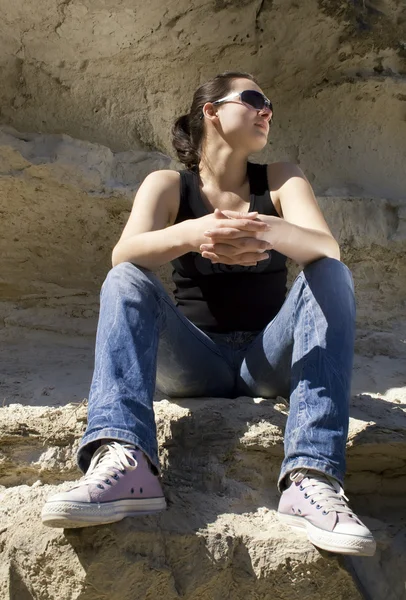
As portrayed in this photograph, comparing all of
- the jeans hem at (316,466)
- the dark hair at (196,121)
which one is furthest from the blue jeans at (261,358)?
the dark hair at (196,121)

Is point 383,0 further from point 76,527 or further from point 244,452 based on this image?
point 76,527

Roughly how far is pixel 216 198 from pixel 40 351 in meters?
1.02

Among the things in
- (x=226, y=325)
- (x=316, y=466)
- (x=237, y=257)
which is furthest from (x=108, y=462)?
(x=226, y=325)

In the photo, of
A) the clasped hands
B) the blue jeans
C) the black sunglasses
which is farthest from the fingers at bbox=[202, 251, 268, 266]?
the black sunglasses

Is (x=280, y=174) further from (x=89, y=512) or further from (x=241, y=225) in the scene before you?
(x=89, y=512)

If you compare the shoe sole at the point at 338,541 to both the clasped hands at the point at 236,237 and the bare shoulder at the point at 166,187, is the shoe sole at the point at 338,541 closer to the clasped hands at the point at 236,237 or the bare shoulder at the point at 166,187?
the clasped hands at the point at 236,237

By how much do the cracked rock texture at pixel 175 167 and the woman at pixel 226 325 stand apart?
205 millimetres

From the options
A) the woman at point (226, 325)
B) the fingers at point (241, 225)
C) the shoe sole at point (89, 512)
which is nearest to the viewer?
the shoe sole at point (89, 512)

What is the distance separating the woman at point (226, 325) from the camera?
162 cm

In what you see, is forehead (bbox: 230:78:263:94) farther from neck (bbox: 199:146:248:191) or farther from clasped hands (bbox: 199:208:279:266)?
clasped hands (bbox: 199:208:279:266)

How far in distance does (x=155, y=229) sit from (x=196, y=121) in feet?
1.53

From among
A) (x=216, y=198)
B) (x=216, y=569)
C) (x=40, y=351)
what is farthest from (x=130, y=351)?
(x=40, y=351)

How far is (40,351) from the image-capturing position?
2855 millimetres

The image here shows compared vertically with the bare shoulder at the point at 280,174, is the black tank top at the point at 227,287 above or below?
below
